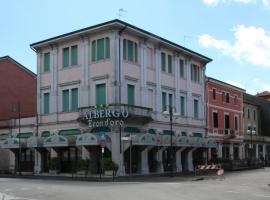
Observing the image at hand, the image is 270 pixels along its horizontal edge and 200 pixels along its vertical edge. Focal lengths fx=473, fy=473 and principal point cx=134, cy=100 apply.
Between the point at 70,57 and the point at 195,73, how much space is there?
16.3 metres

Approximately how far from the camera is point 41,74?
48.0 metres

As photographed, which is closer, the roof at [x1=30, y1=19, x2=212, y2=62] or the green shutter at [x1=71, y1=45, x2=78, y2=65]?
the roof at [x1=30, y1=19, x2=212, y2=62]

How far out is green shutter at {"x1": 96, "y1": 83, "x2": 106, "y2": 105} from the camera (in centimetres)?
4194

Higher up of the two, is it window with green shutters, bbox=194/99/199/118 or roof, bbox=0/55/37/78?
roof, bbox=0/55/37/78

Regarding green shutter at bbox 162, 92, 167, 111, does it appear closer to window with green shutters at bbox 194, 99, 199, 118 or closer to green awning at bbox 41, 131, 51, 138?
window with green shutters at bbox 194, 99, 199, 118

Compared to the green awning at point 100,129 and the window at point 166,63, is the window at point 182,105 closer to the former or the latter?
the window at point 166,63

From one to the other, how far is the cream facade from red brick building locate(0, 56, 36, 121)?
243 inches

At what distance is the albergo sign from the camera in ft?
130

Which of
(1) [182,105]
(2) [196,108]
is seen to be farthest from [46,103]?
(2) [196,108]

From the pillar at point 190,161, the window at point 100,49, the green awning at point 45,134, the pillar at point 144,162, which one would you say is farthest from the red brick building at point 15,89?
the pillar at point 190,161

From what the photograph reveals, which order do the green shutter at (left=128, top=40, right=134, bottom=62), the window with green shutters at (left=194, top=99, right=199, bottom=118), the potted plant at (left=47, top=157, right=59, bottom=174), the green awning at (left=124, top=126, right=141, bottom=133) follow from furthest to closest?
the window with green shutters at (left=194, top=99, right=199, bottom=118)
the potted plant at (left=47, top=157, right=59, bottom=174)
the green shutter at (left=128, top=40, right=134, bottom=62)
the green awning at (left=124, top=126, right=141, bottom=133)

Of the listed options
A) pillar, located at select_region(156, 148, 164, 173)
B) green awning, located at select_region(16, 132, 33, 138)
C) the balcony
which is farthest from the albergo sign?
green awning, located at select_region(16, 132, 33, 138)

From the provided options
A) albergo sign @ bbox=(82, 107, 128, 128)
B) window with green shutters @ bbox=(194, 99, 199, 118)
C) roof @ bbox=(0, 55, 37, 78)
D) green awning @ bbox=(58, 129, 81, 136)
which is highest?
roof @ bbox=(0, 55, 37, 78)

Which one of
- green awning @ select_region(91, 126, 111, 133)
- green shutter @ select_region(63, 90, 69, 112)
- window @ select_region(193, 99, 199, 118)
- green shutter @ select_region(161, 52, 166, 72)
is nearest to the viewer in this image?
green awning @ select_region(91, 126, 111, 133)
